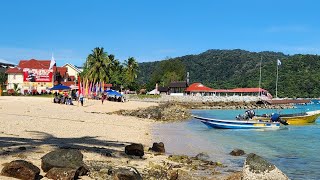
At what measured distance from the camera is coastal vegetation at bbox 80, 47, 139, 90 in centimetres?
8756

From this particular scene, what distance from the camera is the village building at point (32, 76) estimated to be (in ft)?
275

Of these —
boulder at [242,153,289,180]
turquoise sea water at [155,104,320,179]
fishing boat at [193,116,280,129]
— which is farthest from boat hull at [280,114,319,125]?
boulder at [242,153,289,180]

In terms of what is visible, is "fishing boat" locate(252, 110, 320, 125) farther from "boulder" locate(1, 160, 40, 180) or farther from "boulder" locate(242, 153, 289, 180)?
"boulder" locate(1, 160, 40, 180)

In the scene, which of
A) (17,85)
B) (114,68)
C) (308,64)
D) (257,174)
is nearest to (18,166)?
(257,174)

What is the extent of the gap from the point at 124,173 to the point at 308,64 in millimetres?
192377

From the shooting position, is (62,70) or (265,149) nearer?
(265,149)

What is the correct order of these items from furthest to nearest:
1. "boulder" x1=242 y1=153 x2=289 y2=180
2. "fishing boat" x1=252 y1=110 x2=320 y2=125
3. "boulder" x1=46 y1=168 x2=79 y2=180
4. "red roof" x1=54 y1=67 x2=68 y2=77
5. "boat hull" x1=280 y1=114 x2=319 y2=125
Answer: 1. "red roof" x1=54 y1=67 x2=68 y2=77
2. "boat hull" x1=280 y1=114 x2=319 y2=125
3. "fishing boat" x1=252 y1=110 x2=320 y2=125
4. "boulder" x1=242 y1=153 x2=289 y2=180
5. "boulder" x1=46 y1=168 x2=79 y2=180

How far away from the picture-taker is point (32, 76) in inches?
3273

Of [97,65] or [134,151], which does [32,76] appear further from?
[134,151]

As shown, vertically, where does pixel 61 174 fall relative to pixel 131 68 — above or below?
below

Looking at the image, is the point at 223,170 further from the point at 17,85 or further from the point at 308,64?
the point at 308,64

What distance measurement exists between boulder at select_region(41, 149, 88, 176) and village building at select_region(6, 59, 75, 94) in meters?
77.0

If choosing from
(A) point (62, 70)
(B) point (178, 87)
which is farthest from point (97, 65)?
(B) point (178, 87)

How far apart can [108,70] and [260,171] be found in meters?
89.6
